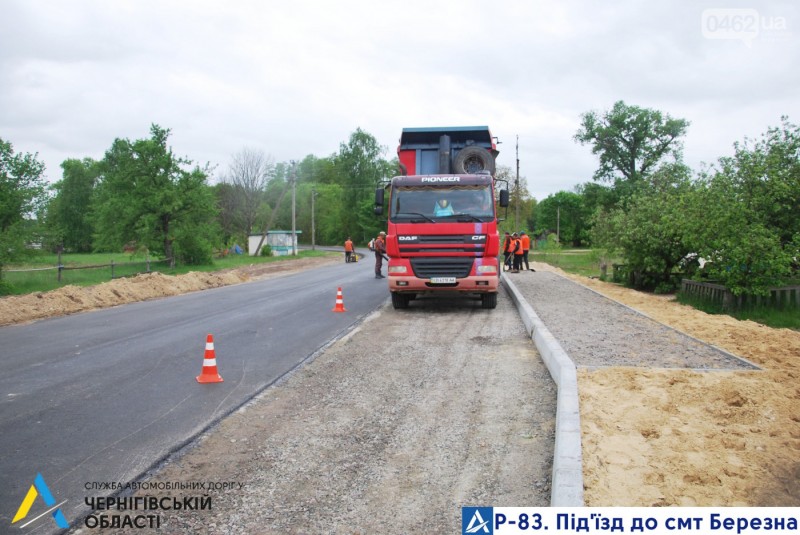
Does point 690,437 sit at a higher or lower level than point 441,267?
lower

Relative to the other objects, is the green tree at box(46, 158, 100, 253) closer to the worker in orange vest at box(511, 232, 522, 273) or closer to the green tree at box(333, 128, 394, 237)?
the green tree at box(333, 128, 394, 237)

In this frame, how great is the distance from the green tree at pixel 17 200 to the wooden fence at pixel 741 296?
64.3ft

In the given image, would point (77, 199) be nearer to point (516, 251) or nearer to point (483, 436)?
point (516, 251)

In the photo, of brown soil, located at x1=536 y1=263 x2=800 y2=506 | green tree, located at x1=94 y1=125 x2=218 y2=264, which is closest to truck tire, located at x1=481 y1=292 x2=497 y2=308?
brown soil, located at x1=536 y1=263 x2=800 y2=506

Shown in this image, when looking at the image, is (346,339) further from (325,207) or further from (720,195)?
(325,207)

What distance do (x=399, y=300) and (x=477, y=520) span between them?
1037cm

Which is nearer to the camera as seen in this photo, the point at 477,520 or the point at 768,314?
the point at 477,520

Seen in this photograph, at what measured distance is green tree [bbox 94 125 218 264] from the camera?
1139 inches

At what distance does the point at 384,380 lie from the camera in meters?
6.98

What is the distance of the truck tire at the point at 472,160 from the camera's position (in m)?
14.6

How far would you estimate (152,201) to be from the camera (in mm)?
28719

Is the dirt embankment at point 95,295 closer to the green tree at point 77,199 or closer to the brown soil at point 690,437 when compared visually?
the brown soil at point 690,437

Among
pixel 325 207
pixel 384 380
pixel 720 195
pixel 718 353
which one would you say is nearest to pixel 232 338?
pixel 384 380

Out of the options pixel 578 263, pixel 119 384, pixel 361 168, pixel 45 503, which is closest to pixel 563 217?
pixel 361 168
